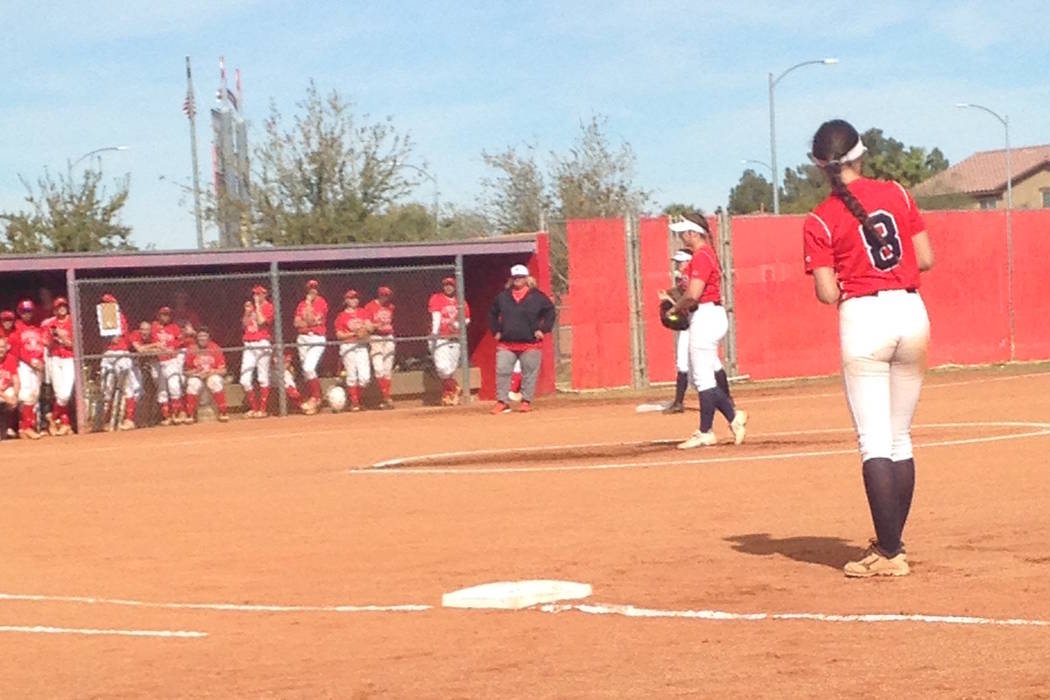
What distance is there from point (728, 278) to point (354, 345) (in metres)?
6.50

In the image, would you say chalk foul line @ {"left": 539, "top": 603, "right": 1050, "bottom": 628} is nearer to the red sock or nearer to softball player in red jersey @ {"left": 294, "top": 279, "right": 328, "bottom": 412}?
the red sock

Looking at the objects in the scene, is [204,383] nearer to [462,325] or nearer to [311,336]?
[311,336]

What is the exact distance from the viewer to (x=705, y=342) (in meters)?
14.8

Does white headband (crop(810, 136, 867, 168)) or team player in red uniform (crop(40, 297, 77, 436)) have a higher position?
white headband (crop(810, 136, 867, 168))

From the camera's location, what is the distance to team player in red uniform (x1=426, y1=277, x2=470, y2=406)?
2727 centimetres

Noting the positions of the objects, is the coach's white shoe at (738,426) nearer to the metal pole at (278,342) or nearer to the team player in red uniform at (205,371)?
the metal pole at (278,342)

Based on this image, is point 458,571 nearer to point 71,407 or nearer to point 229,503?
point 229,503

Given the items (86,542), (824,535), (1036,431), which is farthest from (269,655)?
(1036,431)

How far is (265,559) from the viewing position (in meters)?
9.98

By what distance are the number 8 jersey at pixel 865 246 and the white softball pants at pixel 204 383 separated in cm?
1880

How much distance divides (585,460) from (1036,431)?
13.4 ft

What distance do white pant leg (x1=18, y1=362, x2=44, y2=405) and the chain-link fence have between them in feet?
2.53

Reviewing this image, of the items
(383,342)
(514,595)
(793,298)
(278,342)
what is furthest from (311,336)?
(514,595)

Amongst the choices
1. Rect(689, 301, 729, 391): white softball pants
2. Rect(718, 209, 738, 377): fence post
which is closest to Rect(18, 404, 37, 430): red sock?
Rect(718, 209, 738, 377): fence post
